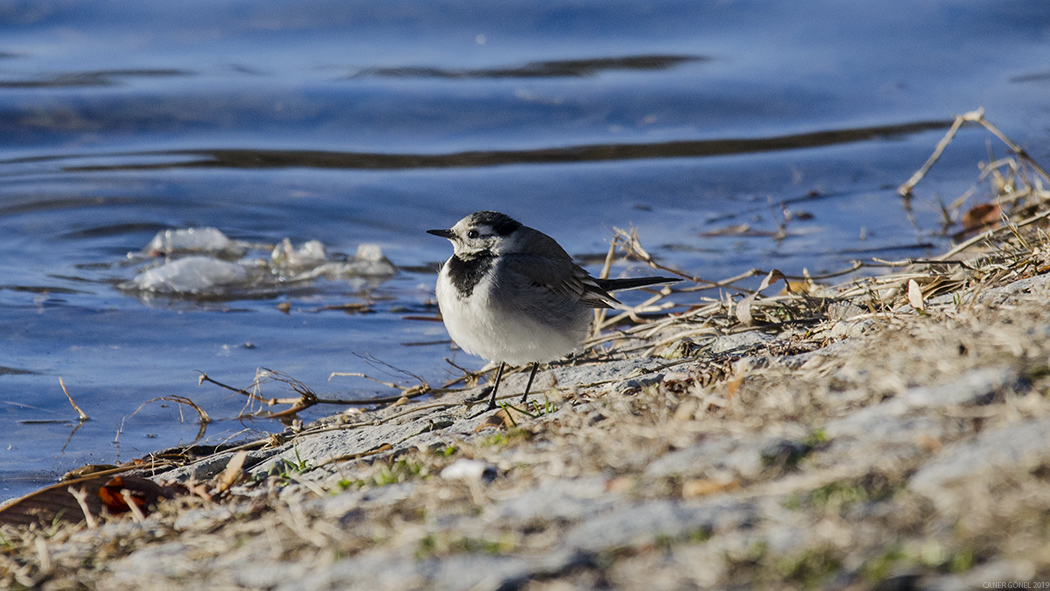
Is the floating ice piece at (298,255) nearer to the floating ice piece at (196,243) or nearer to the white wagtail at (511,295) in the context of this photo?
the floating ice piece at (196,243)

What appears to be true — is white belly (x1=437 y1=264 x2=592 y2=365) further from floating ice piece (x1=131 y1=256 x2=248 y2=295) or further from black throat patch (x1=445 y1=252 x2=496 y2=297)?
floating ice piece (x1=131 y1=256 x2=248 y2=295)

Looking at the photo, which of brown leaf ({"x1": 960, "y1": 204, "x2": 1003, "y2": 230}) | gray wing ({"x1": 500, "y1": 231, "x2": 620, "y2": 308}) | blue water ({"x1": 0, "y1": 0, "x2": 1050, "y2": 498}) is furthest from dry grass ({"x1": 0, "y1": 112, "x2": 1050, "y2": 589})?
brown leaf ({"x1": 960, "y1": 204, "x2": 1003, "y2": 230})

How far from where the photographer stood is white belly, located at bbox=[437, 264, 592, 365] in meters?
4.71

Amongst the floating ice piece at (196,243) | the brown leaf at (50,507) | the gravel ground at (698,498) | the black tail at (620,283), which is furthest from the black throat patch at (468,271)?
the floating ice piece at (196,243)

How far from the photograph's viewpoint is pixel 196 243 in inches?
341

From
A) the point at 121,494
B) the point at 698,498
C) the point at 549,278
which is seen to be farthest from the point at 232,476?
the point at 549,278

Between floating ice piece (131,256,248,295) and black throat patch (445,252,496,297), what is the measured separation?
3373 millimetres

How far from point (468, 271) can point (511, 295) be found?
281mm

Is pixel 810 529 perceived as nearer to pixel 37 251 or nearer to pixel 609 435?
pixel 609 435

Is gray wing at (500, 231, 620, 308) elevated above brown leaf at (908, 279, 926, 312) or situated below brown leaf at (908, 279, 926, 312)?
below

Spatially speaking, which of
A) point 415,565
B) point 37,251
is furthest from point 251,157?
point 415,565

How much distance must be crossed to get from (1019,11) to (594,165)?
24.2 feet

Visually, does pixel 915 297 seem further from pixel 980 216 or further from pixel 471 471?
pixel 980 216

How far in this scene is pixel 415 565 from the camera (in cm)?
225
